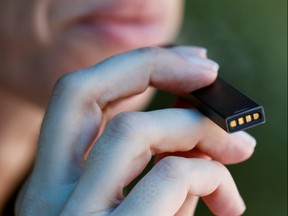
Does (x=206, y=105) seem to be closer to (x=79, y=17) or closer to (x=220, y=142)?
(x=220, y=142)

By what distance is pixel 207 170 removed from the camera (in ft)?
2.11

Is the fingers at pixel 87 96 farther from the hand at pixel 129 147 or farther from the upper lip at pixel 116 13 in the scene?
the upper lip at pixel 116 13

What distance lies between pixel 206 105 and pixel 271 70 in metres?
1.00

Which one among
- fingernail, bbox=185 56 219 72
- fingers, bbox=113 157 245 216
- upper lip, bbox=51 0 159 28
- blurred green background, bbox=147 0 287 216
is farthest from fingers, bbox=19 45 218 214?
blurred green background, bbox=147 0 287 216

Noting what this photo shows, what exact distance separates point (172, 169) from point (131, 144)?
0.05 meters

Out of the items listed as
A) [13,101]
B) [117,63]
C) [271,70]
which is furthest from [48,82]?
[271,70]

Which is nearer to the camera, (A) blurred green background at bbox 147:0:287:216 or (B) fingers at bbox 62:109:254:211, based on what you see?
(B) fingers at bbox 62:109:254:211

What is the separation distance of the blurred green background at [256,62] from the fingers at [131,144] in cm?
81

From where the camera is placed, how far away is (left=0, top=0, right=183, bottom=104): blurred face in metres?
0.96

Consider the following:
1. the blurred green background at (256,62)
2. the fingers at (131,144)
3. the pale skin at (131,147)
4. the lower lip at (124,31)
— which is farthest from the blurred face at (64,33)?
the blurred green background at (256,62)

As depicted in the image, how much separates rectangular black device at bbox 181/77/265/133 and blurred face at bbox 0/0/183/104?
0.35m

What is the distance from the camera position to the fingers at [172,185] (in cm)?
58

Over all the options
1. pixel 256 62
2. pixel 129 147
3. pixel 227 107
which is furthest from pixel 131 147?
pixel 256 62

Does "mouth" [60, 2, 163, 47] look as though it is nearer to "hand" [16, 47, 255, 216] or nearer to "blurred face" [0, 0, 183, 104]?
"blurred face" [0, 0, 183, 104]
